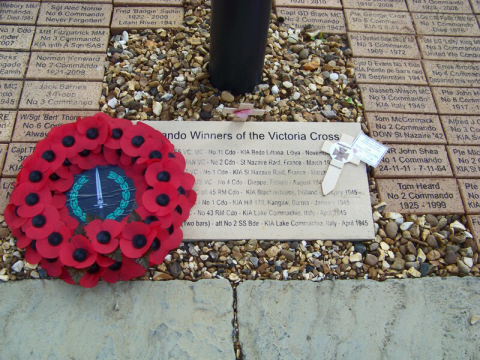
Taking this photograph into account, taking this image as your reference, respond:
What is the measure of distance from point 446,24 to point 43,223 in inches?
137

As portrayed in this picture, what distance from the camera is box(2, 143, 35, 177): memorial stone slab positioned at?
103 inches

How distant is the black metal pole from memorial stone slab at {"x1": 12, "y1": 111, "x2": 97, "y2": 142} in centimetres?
95

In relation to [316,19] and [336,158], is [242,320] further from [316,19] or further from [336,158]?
[316,19]

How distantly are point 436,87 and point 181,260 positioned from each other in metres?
2.32

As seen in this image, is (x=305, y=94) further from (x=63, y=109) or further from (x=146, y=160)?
(x=63, y=109)

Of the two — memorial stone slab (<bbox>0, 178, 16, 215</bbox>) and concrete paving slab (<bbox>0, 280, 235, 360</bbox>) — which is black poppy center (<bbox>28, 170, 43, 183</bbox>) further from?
concrete paving slab (<bbox>0, 280, 235, 360</bbox>)

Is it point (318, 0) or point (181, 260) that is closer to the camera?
point (181, 260)

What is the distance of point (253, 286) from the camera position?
237 centimetres

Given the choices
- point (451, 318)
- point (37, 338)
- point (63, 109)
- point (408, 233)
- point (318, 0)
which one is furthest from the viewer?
point (318, 0)

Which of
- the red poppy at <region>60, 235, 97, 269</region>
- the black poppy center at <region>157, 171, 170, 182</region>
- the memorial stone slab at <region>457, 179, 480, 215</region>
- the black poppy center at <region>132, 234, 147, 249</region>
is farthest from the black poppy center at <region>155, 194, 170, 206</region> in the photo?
the memorial stone slab at <region>457, 179, 480, 215</region>

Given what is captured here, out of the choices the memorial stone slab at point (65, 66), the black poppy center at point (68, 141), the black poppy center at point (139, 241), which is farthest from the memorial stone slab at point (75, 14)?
the black poppy center at point (139, 241)

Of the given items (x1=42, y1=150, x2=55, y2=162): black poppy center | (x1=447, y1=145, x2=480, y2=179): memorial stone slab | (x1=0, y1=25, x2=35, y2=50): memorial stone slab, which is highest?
(x1=0, y1=25, x2=35, y2=50): memorial stone slab

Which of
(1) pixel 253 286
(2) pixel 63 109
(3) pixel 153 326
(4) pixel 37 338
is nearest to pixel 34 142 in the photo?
(2) pixel 63 109

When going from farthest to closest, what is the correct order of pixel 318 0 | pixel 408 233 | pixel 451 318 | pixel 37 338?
pixel 318 0 → pixel 408 233 → pixel 451 318 → pixel 37 338
